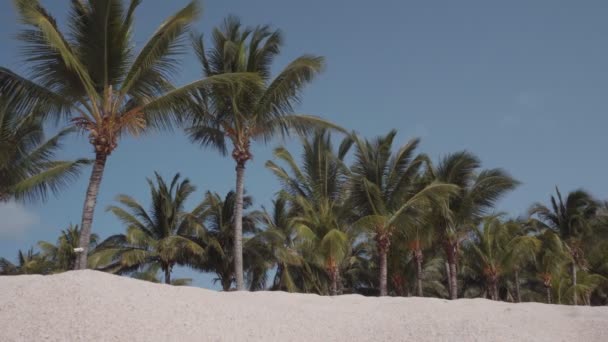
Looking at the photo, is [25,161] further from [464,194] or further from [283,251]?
[464,194]

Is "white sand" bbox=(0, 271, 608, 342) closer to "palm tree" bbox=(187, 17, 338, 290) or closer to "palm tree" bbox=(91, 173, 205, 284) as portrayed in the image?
"palm tree" bbox=(187, 17, 338, 290)

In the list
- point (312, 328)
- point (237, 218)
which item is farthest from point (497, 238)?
point (312, 328)

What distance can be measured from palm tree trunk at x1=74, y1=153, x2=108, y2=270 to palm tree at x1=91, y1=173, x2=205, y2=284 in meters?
8.02

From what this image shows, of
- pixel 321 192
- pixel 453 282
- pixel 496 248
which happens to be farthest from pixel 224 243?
pixel 496 248

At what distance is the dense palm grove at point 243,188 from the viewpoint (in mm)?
10594

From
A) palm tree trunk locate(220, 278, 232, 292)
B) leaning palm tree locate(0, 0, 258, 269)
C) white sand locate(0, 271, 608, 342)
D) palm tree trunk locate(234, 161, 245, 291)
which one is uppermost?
leaning palm tree locate(0, 0, 258, 269)

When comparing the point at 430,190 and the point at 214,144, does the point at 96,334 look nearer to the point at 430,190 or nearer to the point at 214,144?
the point at 214,144

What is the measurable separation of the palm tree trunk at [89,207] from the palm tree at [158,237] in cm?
802

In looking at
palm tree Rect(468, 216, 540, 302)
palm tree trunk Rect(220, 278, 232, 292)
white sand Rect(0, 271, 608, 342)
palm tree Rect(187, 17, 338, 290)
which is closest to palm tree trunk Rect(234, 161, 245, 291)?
palm tree Rect(187, 17, 338, 290)

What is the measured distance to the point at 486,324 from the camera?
6.70 meters

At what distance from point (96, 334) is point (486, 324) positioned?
488 cm

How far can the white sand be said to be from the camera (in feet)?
18.4

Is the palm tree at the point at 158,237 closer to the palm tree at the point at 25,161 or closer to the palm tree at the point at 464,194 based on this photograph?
the palm tree at the point at 25,161

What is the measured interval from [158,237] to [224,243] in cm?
266
